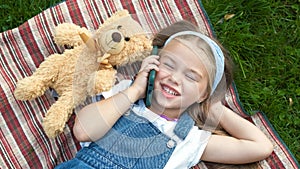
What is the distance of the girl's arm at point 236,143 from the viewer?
6.73 ft

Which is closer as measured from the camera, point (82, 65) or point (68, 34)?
point (82, 65)

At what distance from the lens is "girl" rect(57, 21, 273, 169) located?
1.91 metres

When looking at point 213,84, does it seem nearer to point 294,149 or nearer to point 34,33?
point 294,149

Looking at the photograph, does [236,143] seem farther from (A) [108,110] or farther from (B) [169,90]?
(A) [108,110]

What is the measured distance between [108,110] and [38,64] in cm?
42

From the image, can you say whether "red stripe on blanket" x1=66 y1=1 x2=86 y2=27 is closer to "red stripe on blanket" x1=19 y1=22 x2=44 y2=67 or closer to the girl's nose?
"red stripe on blanket" x1=19 y1=22 x2=44 y2=67

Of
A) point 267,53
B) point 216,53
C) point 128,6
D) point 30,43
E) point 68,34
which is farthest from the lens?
point 267,53

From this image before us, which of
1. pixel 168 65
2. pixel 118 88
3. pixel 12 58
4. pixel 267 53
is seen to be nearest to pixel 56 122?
pixel 118 88

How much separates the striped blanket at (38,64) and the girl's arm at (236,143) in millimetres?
90

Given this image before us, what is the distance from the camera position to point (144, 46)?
6.55 ft

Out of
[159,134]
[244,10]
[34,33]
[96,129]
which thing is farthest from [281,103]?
[34,33]

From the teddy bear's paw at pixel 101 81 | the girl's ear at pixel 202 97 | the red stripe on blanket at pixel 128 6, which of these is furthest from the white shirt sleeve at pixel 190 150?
the red stripe on blanket at pixel 128 6

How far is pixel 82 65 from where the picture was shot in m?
2.00

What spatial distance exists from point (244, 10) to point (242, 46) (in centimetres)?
18
